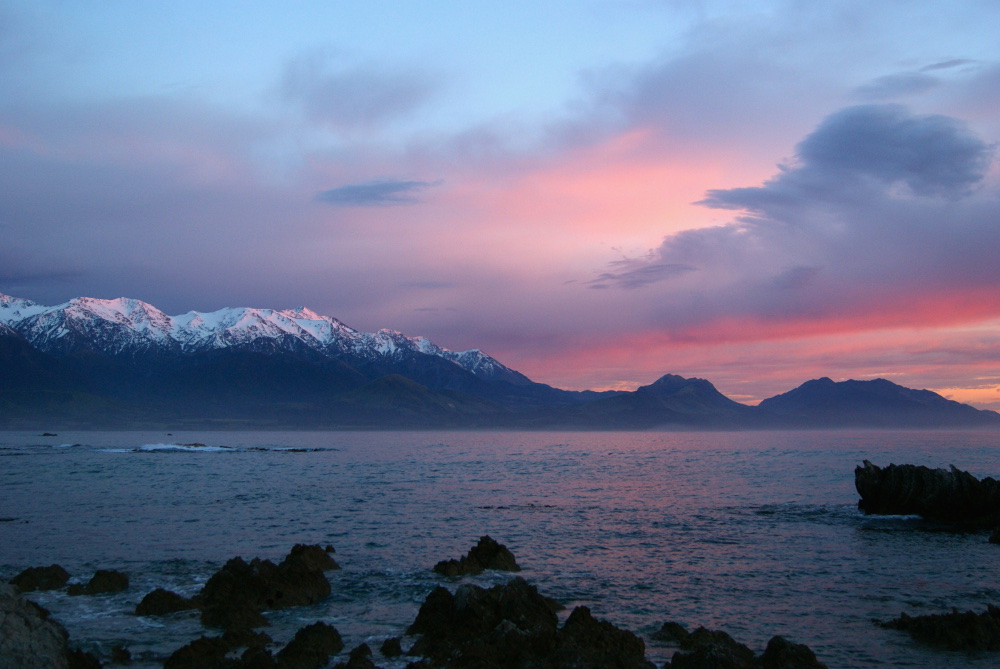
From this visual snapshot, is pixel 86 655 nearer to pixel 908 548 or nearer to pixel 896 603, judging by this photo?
pixel 896 603

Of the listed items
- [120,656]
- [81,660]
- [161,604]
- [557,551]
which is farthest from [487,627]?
[557,551]

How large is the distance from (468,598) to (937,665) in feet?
33.0

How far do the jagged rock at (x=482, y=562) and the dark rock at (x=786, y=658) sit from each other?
1109 centimetres

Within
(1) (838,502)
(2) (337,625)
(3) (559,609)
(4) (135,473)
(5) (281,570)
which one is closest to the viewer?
(2) (337,625)

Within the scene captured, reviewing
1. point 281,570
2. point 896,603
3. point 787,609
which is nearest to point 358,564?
point 281,570

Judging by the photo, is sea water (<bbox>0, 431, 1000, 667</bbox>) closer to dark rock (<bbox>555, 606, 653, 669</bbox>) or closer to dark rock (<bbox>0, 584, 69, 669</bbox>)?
dark rock (<bbox>555, 606, 653, 669</bbox>)

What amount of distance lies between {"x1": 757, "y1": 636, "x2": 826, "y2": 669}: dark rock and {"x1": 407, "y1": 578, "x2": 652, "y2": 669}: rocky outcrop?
2.40 m

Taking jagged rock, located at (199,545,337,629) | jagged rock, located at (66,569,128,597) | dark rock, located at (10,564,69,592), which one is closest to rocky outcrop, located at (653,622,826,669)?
jagged rock, located at (199,545,337,629)

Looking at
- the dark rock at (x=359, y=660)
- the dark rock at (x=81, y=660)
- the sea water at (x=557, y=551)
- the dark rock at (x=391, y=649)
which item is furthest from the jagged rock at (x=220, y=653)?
the dark rock at (x=391, y=649)

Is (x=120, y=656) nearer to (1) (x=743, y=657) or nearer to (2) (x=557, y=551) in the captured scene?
(1) (x=743, y=657)

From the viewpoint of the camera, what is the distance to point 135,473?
227 ft

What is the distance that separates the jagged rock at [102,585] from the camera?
2089 centimetres

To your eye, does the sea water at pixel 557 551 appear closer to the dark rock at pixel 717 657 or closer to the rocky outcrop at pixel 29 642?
the dark rock at pixel 717 657

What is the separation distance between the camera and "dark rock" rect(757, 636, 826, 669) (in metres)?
14.0
